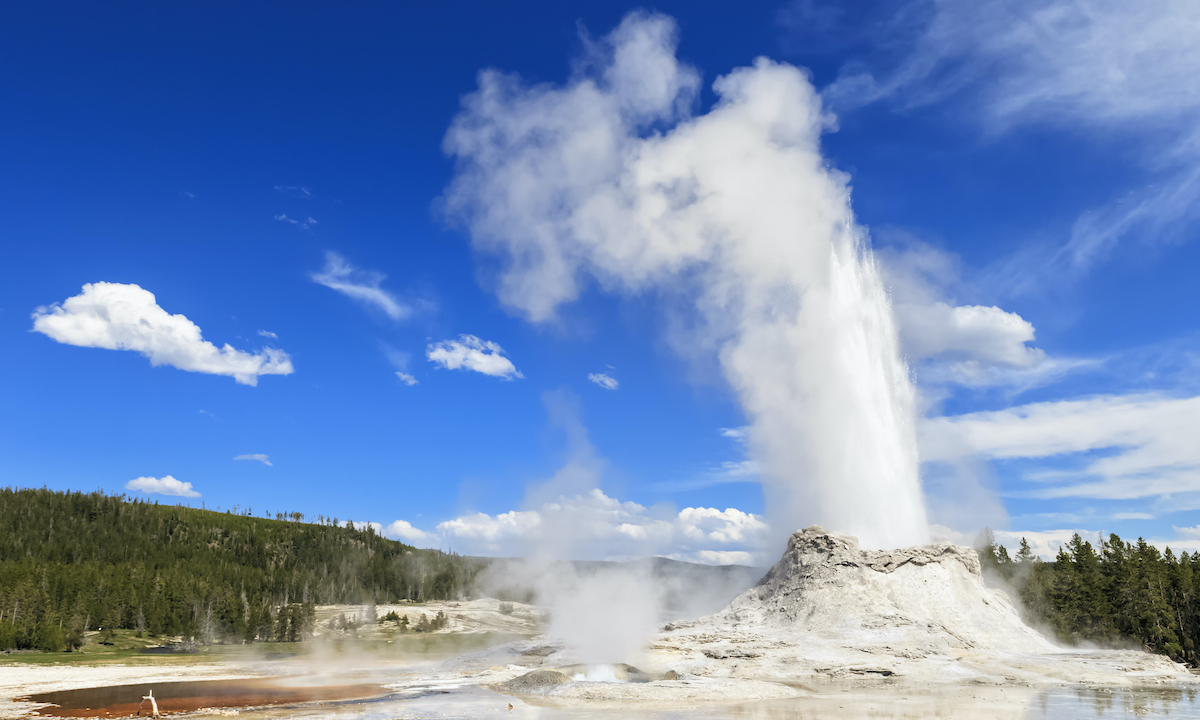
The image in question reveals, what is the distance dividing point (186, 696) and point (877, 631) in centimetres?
3794

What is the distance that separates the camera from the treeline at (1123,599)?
52.4 m

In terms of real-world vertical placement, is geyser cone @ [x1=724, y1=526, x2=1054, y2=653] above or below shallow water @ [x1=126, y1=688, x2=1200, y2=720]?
above

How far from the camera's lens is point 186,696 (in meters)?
36.0

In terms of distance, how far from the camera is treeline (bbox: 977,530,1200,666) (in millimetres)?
52406

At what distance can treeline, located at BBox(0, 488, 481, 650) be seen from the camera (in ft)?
292

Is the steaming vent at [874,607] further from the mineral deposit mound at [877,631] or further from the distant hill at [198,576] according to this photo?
the distant hill at [198,576]

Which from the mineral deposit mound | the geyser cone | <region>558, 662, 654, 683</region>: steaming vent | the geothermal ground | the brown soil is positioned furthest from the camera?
the geyser cone

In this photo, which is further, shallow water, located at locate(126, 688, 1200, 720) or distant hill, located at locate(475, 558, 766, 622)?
distant hill, located at locate(475, 558, 766, 622)

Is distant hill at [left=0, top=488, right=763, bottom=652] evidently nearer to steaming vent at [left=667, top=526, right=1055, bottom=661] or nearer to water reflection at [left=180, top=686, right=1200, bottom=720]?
steaming vent at [left=667, top=526, right=1055, bottom=661]

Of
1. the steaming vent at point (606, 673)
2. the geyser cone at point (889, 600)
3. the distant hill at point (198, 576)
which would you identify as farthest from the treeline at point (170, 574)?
the geyser cone at point (889, 600)

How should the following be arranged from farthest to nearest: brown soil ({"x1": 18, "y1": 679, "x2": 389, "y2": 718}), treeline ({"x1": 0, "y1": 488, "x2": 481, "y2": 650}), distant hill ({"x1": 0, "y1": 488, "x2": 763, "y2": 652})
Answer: treeline ({"x1": 0, "y1": 488, "x2": 481, "y2": 650}), distant hill ({"x1": 0, "y1": 488, "x2": 763, "y2": 652}), brown soil ({"x1": 18, "y1": 679, "x2": 389, "y2": 718})

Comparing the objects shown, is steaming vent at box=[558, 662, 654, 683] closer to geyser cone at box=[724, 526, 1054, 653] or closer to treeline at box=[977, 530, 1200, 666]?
geyser cone at box=[724, 526, 1054, 653]

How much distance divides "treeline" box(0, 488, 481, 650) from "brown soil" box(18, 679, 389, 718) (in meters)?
43.1

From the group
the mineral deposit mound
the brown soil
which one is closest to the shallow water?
the brown soil
